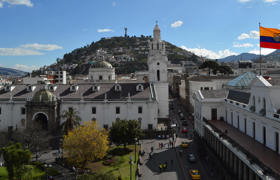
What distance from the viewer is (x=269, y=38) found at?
1129 inches

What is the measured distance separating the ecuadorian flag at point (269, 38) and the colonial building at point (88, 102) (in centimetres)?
2636

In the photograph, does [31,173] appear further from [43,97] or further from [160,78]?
[160,78]

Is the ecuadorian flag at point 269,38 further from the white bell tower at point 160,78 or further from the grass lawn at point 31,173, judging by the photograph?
the white bell tower at point 160,78

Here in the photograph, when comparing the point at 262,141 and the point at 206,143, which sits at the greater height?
the point at 262,141

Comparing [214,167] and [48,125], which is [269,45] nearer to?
[214,167]

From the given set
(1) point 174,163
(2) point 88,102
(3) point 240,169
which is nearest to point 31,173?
(1) point 174,163

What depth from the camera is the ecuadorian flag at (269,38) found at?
93.2 ft

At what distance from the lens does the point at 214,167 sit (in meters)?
34.1

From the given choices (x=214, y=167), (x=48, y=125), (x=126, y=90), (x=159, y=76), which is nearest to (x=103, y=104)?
(x=126, y=90)

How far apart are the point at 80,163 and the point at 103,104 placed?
725 inches

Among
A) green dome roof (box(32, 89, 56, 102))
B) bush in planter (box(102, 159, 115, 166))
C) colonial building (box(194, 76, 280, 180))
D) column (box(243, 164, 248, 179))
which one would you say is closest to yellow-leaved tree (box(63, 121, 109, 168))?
bush in planter (box(102, 159, 115, 166))

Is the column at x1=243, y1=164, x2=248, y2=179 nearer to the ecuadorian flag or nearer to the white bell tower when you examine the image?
the ecuadorian flag

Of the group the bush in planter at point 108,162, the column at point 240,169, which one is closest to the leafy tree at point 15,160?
the bush in planter at point 108,162

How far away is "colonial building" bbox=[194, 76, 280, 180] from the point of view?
22.8 metres
